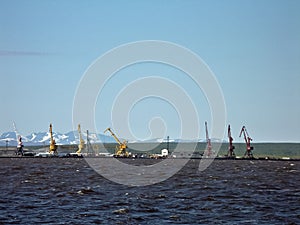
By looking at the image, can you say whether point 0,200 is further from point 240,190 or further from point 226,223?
point 240,190

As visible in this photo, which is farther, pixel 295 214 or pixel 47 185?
pixel 47 185

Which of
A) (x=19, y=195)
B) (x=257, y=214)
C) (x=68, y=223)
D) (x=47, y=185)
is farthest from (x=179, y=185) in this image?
(x=68, y=223)

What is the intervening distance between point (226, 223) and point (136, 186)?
46.3 m

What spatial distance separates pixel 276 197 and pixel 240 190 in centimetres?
1314

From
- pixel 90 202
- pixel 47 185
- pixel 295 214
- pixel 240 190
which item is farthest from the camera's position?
pixel 47 185

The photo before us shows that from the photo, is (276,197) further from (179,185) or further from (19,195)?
(19,195)

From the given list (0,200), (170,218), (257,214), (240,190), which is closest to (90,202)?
(0,200)

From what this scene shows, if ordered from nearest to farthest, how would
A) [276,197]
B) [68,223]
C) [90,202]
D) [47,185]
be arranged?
[68,223] → [90,202] → [276,197] → [47,185]

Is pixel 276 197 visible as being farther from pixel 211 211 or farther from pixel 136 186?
pixel 136 186

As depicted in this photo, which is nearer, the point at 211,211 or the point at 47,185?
the point at 211,211

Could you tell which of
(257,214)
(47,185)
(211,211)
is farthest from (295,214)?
(47,185)

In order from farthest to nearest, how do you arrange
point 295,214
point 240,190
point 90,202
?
point 240,190
point 90,202
point 295,214

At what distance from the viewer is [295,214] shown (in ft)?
232

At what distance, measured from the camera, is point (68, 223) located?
A: 2483 inches
